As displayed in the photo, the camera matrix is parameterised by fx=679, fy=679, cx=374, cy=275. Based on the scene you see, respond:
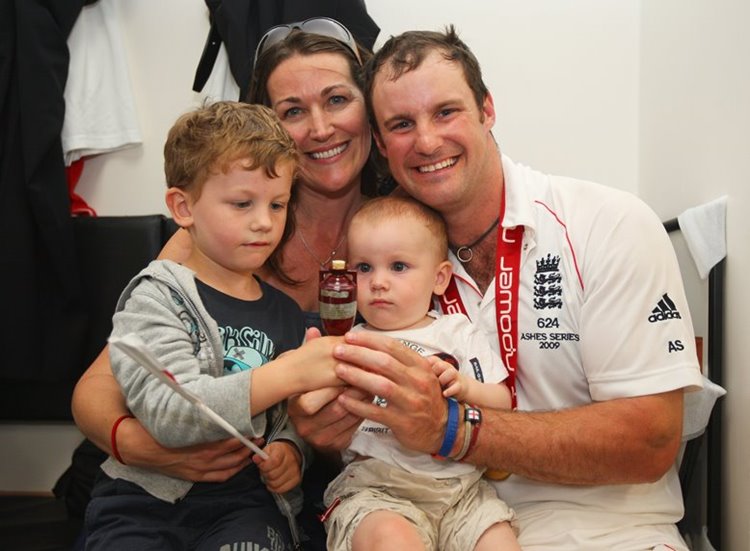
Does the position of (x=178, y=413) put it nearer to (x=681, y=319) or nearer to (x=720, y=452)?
(x=681, y=319)

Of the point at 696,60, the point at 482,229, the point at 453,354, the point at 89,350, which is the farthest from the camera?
the point at 89,350

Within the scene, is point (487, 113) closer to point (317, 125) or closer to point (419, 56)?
point (419, 56)

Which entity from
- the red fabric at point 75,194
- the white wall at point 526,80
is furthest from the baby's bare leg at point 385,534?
the red fabric at point 75,194

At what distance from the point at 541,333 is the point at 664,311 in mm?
265

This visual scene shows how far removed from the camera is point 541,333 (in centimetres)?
156

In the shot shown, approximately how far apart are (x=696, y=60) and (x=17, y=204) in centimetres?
238

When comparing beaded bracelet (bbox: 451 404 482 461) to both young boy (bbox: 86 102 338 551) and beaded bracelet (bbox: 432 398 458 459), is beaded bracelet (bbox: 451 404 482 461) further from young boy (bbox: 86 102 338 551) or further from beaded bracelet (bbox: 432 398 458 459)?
young boy (bbox: 86 102 338 551)

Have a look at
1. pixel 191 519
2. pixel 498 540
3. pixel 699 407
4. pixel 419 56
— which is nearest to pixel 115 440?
pixel 191 519

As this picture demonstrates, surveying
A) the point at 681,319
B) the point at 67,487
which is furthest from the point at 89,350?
the point at 681,319

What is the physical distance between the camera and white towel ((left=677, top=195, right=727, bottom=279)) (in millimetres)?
1854

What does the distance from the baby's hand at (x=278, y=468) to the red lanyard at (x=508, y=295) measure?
1.74 feet

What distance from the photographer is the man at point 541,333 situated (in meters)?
1.41

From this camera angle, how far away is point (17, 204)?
248 centimetres

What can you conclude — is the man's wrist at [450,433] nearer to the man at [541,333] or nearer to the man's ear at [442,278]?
the man at [541,333]
